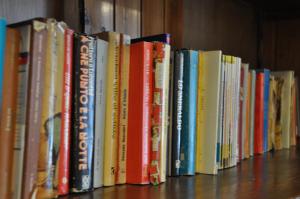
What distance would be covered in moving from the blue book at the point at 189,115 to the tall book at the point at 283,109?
0.43 meters

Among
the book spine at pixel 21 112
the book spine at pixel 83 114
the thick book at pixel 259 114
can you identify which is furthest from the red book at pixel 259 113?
the book spine at pixel 21 112

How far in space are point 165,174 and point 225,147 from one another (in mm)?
164

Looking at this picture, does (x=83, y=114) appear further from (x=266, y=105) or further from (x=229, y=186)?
(x=266, y=105)

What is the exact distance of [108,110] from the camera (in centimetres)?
63

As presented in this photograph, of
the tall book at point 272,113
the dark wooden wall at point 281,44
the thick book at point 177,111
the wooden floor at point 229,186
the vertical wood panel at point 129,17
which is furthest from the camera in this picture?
the dark wooden wall at point 281,44

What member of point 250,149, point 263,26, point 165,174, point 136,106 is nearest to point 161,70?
point 136,106

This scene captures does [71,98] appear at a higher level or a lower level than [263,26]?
lower

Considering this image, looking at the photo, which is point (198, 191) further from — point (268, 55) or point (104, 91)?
point (268, 55)

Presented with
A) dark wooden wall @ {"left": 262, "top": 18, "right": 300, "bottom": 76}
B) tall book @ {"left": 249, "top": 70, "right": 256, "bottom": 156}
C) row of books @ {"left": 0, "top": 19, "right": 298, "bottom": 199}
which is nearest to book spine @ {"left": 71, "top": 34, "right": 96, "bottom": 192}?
row of books @ {"left": 0, "top": 19, "right": 298, "bottom": 199}

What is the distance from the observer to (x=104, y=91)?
0.62 meters

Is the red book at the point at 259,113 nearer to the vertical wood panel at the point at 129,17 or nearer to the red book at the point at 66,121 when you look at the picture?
the vertical wood panel at the point at 129,17

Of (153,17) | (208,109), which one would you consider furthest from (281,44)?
(208,109)

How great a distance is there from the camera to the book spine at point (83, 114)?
0.57m

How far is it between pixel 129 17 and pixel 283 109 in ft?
1.70
